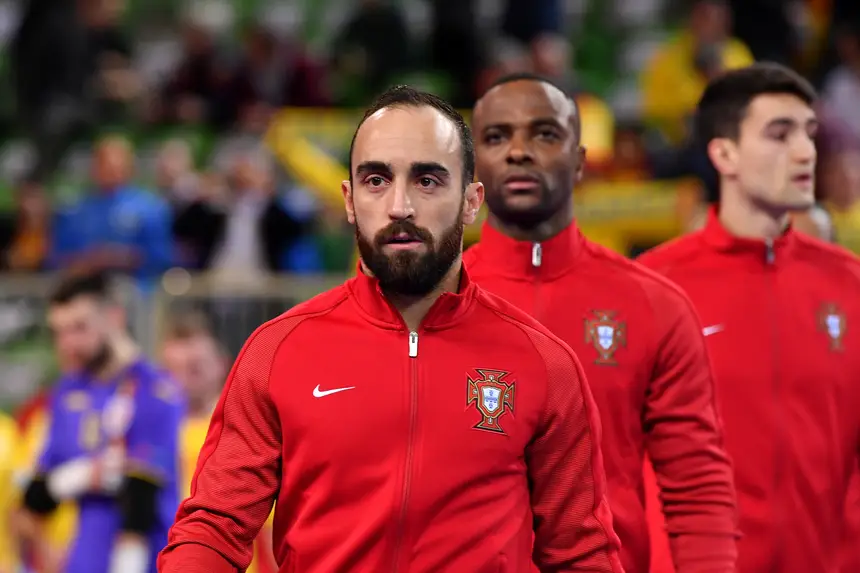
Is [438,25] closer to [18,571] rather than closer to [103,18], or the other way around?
[103,18]

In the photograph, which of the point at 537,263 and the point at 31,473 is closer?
the point at 537,263

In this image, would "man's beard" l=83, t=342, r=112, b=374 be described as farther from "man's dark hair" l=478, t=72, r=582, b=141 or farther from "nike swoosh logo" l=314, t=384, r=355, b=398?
"nike swoosh logo" l=314, t=384, r=355, b=398

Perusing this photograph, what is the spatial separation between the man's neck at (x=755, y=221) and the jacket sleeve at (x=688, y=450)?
771mm

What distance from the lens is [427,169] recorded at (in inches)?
131

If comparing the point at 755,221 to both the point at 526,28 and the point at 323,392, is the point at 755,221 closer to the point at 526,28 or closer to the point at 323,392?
the point at 323,392

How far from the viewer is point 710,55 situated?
37.2 feet

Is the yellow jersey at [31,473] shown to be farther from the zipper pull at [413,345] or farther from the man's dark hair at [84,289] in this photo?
the zipper pull at [413,345]

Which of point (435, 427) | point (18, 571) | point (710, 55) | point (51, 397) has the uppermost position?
point (710, 55)

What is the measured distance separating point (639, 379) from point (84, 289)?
3.62 meters

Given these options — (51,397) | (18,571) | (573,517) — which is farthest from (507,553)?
(18,571)

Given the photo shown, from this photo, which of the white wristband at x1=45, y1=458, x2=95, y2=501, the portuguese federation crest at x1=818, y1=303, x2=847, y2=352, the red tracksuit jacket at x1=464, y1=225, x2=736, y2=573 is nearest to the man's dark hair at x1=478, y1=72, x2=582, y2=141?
the red tracksuit jacket at x1=464, y1=225, x2=736, y2=573

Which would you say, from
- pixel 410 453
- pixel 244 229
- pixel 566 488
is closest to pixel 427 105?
pixel 410 453

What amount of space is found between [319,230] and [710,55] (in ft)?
10.6

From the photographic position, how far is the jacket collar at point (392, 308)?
11.2 ft
